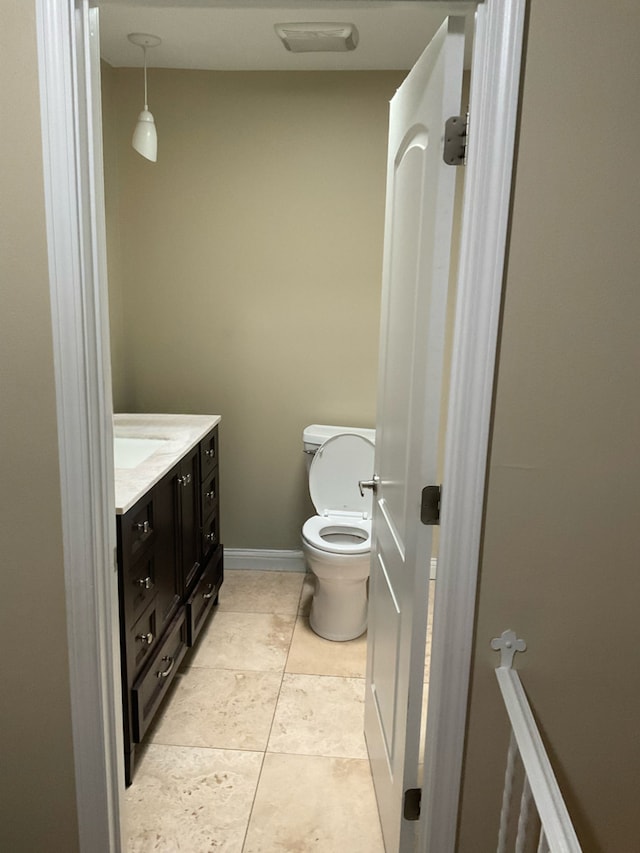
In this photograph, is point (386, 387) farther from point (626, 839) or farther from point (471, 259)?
point (626, 839)

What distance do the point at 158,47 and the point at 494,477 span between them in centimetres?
245

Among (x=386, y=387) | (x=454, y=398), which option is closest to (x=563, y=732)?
(x=454, y=398)

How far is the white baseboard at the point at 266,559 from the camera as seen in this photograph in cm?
357

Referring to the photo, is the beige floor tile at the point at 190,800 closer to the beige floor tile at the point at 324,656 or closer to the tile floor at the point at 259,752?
the tile floor at the point at 259,752

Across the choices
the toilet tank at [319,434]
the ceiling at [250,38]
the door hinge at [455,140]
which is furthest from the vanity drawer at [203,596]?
the ceiling at [250,38]

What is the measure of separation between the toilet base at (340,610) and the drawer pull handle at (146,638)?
881mm

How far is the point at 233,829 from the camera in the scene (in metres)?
1.92

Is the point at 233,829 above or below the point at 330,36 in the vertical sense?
below

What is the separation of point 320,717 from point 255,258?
2081 millimetres

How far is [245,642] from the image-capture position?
290cm

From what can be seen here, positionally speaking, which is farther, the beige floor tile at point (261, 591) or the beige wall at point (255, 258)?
the beige floor tile at point (261, 591)

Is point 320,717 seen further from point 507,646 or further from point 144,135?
point 144,135

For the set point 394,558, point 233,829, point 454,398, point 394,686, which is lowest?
point 233,829

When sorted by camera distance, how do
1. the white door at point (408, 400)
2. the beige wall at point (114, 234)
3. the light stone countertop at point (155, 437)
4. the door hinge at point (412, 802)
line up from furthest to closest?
1. the beige wall at point (114, 234)
2. the light stone countertop at point (155, 437)
3. the door hinge at point (412, 802)
4. the white door at point (408, 400)
